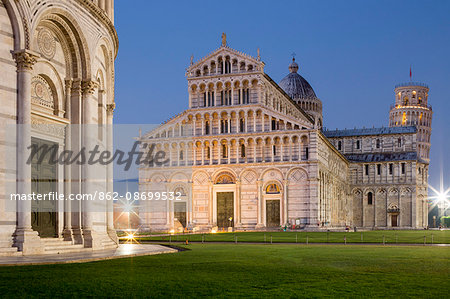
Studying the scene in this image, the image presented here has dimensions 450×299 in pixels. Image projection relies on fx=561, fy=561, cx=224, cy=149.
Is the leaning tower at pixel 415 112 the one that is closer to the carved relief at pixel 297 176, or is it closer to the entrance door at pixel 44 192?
the carved relief at pixel 297 176

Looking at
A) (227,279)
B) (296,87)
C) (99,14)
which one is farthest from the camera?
(296,87)

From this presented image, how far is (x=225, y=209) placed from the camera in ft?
250

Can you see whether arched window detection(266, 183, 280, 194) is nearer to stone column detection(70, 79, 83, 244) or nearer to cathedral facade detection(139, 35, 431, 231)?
cathedral facade detection(139, 35, 431, 231)

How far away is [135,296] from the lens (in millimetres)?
12195

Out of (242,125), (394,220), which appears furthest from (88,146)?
(394,220)

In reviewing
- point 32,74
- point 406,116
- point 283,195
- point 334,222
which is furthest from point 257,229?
point 406,116

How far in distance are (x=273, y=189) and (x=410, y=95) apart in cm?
6801

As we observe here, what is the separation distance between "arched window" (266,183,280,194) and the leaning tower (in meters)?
62.4

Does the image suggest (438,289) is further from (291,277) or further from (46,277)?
(46,277)

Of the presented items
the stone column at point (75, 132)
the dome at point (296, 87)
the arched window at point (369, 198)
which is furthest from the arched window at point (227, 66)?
the stone column at point (75, 132)

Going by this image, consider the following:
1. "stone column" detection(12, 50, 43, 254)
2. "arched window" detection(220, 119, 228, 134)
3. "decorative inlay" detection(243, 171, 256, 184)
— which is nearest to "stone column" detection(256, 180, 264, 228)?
"decorative inlay" detection(243, 171, 256, 184)

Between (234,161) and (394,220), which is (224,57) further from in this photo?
(394,220)

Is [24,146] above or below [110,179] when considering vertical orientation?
above

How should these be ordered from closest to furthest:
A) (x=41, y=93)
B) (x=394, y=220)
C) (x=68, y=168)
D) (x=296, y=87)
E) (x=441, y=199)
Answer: (x=41, y=93), (x=68, y=168), (x=394, y=220), (x=296, y=87), (x=441, y=199)
